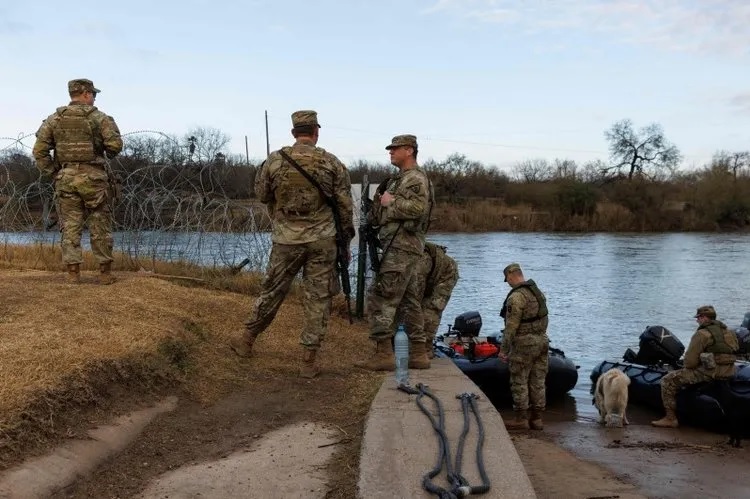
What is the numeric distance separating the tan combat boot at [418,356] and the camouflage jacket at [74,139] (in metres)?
3.79

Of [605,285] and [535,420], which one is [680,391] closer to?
[535,420]

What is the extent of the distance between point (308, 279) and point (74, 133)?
3330 millimetres

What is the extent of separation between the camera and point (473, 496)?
4027mm

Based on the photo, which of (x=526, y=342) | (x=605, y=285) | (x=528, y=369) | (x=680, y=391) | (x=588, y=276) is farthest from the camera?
(x=588, y=276)

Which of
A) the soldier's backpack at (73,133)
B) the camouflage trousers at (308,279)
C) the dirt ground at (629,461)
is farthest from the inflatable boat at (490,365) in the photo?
the soldier's backpack at (73,133)

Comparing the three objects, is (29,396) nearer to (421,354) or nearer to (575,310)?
(421,354)

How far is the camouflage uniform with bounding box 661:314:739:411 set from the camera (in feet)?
29.8

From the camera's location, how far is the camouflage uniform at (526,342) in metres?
8.40

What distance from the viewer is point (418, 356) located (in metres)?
6.90

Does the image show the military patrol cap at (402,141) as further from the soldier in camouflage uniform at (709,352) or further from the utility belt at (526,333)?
the soldier in camouflage uniform at (709,352)

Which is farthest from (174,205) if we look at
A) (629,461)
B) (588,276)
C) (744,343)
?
(588,276)

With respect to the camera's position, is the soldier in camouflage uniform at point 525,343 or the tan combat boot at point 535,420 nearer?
the soldier in camouflage uniform at point 525,343

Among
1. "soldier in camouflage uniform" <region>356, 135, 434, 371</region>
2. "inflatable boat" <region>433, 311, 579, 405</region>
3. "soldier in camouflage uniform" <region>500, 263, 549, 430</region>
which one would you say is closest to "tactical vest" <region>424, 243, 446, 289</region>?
"soldier in camouflage uniform" <region>500, 263, 549, 430</region>

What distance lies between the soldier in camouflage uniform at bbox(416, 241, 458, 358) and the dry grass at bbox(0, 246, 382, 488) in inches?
30.4
